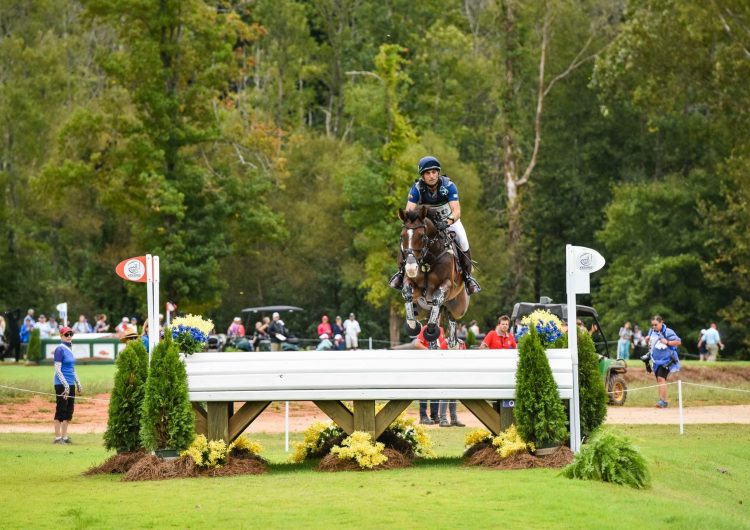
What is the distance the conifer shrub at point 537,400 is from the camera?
15.3 metres

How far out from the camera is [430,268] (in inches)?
678

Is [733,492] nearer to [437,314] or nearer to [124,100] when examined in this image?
[437,314]

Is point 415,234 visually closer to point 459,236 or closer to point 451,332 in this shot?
point 459,236

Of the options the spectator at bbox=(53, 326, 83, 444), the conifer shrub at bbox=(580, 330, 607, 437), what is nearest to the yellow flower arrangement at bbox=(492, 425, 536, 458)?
the conifer shrub at bbox=(580, 330, 607, 437)

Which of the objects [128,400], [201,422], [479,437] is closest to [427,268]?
[479,437]

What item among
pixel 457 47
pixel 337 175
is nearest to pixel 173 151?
pixel 337 175

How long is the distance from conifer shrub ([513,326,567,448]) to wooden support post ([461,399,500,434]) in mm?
602

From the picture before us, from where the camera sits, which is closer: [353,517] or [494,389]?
[353,517]

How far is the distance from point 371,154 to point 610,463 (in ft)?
150

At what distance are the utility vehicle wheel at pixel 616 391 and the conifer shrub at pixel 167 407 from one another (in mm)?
15778

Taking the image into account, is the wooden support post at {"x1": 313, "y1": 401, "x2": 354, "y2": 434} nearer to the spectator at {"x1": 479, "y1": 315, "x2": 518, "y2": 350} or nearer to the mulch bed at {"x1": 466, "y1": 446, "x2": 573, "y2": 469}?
the mulch bed at {"x1": 466, "y1": 446, "x2": 573, "y2": 469}

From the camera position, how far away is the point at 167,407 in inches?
610

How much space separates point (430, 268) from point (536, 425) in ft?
9.39

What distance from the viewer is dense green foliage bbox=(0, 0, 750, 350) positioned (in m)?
52.8
